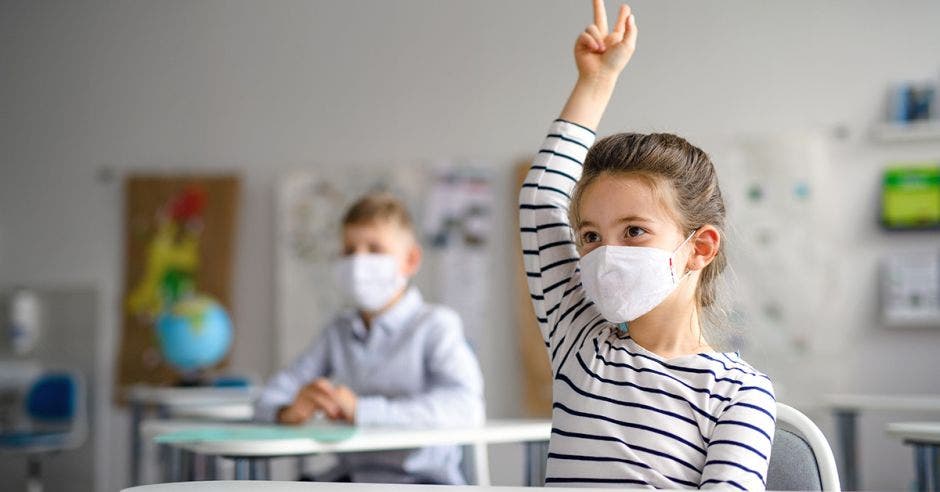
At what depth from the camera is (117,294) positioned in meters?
5.48

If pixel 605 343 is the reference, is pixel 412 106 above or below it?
above

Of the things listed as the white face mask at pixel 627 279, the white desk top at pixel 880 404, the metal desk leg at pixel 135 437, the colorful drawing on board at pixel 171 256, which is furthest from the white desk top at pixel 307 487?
the colorful drawing on board at pixel 171 256

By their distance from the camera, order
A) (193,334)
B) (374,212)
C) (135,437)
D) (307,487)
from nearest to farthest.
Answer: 1. (307,487)
2. (374,212)
3. (193,334)
4. (135,437)

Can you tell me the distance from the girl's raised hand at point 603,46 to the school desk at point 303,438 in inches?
32.1

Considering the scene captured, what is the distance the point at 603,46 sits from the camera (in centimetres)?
137

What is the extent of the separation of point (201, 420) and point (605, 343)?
4.96 ft

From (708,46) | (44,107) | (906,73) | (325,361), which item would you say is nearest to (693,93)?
(708,46)

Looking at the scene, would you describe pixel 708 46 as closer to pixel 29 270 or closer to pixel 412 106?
pixel 412 106

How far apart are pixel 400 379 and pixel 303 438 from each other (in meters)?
0.62

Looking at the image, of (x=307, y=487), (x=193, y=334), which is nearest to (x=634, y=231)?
(x=307, y=487)

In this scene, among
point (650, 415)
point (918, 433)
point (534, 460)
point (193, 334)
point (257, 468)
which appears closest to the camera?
point (650, 415)

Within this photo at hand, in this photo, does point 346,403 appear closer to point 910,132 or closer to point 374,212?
point 374,212

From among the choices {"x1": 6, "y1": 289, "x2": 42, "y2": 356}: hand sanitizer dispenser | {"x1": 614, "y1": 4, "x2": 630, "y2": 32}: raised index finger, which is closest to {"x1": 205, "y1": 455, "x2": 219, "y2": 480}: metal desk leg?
{"x1": 614, "y1": 4, "x2": 630, "y2": 32}: raised index finger

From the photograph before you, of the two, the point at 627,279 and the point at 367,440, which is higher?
the point at 627,279
